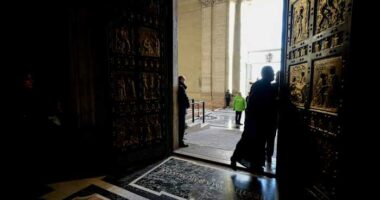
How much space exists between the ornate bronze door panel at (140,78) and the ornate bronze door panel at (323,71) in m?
2.43

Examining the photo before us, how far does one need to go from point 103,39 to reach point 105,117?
1.28 meters

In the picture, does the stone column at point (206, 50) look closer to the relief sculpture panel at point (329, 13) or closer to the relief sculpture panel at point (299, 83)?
the relief sculpture panel at point (299, 83)

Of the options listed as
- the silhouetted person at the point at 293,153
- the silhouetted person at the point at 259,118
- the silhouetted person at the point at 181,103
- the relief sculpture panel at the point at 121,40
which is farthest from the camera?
the silhouetted person at the point at 181,103

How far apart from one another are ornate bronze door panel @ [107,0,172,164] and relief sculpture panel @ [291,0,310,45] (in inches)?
92.8

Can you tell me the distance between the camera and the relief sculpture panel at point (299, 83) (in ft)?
8.53

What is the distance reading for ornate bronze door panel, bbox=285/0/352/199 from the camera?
1964mm

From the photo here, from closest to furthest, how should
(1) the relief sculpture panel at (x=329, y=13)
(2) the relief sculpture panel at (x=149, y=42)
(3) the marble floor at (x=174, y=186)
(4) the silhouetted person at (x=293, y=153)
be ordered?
(1) the relief sculpture panel at (x=329, y=13), (4) the silhouetted person at (x=293, y=153), (3) the marble floor at (x=174, y=186), (2) the relief sculpture panel at (x=149, y=42)

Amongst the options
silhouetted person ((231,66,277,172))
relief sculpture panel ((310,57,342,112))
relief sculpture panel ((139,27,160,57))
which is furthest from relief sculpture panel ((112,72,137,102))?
relief sculpture panel ((310,57,342,112))

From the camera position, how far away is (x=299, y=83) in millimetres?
2744

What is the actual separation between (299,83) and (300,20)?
2.71 ft

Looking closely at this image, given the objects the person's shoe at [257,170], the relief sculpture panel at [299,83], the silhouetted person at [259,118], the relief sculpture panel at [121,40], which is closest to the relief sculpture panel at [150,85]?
the relief sculpture panel at [121,40]

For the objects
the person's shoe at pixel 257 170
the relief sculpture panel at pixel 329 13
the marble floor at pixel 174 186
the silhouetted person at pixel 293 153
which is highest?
the relief sculpture panel at pixel 329 13

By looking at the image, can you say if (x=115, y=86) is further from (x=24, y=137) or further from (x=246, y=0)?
(x=246, y=0)

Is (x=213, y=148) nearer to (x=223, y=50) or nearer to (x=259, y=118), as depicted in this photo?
(x=259, y=118)
